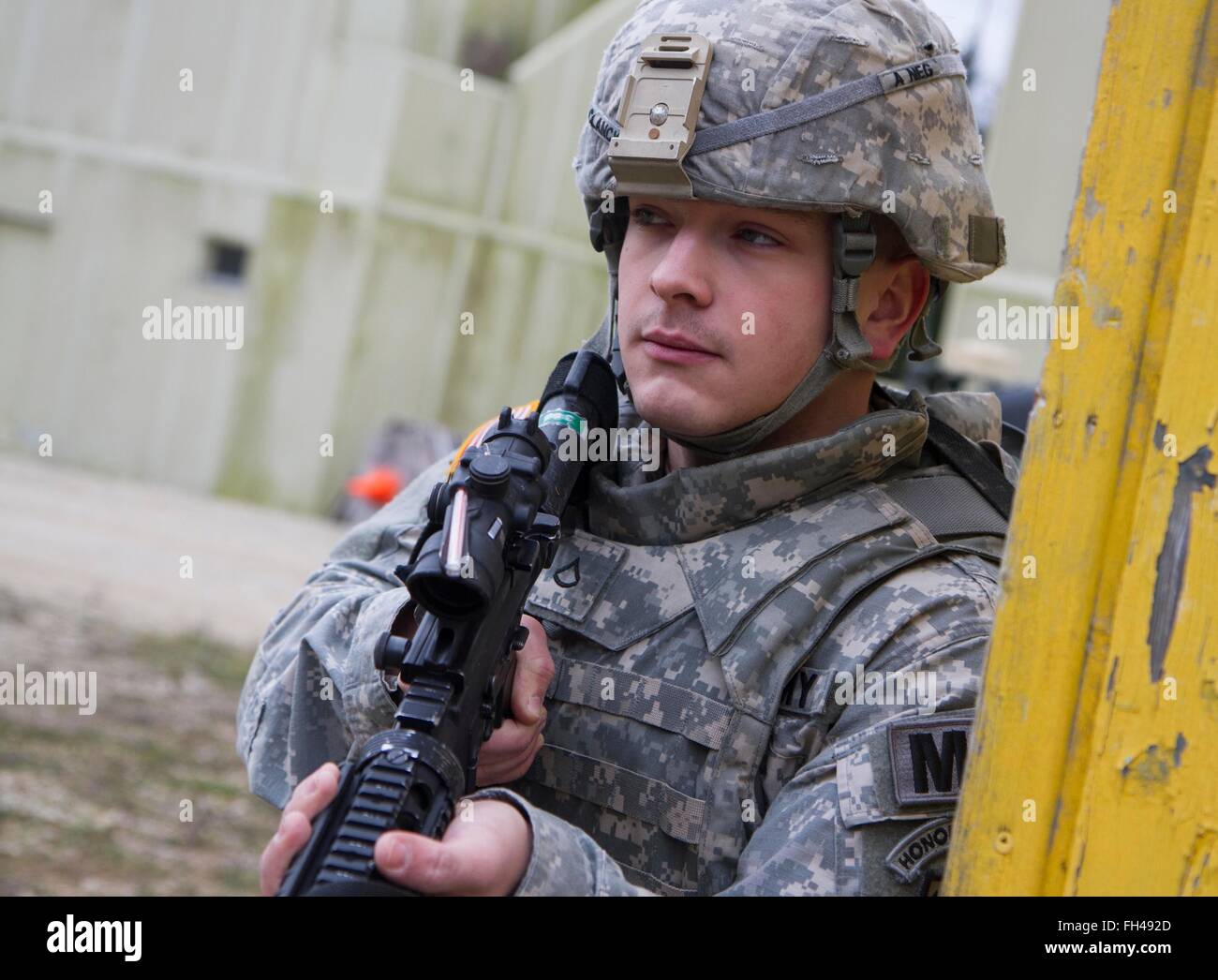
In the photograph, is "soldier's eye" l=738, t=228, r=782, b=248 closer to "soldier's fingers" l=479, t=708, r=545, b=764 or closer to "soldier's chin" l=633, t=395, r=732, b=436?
"soldier's chin" l=633, t=395, r=732, b=436

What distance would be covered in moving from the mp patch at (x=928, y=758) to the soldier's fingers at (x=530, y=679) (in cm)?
45

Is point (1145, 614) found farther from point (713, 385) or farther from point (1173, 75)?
point (713, 385)

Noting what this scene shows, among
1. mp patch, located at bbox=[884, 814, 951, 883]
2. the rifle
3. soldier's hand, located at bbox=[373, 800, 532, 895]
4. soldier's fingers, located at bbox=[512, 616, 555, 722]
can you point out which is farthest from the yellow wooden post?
soldier's fingers, located at bbox=[512, 616, 555, 722]

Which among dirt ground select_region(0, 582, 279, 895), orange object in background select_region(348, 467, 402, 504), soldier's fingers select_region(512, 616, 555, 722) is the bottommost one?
dirt ground select_region(0, 582, 279, 895)

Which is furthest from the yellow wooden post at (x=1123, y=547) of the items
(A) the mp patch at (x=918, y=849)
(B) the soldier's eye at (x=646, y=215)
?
(B) the soldier's eye at (x=646, y=215)

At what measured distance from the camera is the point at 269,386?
39.7 feet

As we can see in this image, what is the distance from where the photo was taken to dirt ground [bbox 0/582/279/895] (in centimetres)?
521

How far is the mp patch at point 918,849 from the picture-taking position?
1731 millimetres

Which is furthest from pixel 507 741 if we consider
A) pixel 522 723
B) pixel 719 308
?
pixel 719 308

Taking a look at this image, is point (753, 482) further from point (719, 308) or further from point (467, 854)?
point (467, 854)

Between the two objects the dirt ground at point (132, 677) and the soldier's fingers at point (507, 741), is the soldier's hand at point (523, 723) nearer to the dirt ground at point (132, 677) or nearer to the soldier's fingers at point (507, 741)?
the soldier's fingers at point (507, 741)

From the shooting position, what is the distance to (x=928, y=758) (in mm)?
1757
